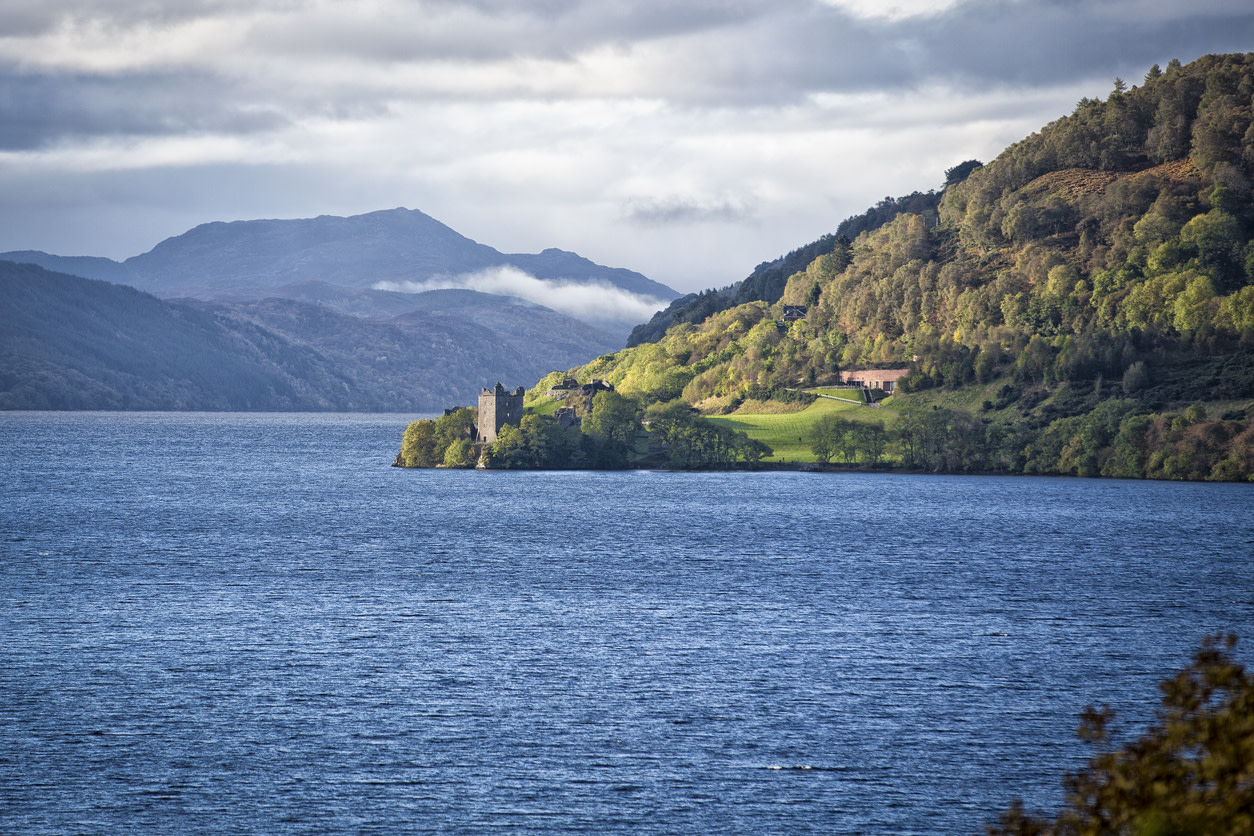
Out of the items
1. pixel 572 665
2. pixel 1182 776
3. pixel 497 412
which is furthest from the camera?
pixel 497 412

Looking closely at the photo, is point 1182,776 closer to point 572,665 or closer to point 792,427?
point 572,665

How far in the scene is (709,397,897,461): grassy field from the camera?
597 feet

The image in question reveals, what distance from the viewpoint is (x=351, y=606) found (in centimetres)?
6494

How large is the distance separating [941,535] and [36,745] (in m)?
80.4

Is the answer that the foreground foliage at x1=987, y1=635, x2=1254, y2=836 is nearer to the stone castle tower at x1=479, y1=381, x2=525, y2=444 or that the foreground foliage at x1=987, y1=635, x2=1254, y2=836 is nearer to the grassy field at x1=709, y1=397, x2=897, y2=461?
the stone castle tower at x1=479, y1=381, x2=525, y2=444

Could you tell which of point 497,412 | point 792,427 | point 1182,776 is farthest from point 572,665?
point 792,427

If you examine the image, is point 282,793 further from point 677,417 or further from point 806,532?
point 677,417

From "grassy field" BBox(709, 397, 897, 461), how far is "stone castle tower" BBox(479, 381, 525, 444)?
35.4 metres

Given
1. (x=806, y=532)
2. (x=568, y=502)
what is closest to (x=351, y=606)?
(x=806, y=532)

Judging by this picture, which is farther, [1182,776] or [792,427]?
[792,427]

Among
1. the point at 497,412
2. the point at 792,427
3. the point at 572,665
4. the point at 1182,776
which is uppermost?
the point at 497,412

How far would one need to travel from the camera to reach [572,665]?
50.1 meters

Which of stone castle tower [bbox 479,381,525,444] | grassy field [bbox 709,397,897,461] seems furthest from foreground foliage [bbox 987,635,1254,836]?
grassy field [bbox 709,397,897,461]

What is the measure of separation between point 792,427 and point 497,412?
4928 centimetres
